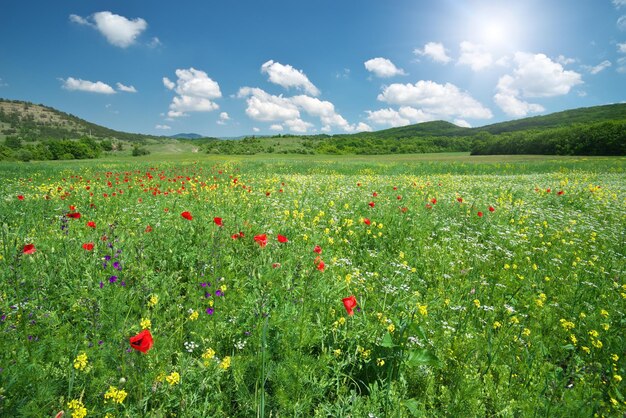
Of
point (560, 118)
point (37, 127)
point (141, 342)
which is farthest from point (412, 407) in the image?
point (37, 127)

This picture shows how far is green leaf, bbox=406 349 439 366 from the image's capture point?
7.63 feet

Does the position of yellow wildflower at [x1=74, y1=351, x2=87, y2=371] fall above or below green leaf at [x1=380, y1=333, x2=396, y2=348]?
above

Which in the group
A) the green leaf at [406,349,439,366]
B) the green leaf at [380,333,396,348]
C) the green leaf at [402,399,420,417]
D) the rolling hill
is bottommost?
the green leaf at [402,399,420,417]

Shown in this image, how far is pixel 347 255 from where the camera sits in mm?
5090

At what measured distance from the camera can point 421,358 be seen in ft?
7.80

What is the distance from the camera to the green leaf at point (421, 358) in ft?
7.63

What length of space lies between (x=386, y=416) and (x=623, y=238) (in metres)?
7.54

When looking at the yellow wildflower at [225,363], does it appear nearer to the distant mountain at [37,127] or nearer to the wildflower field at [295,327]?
the wildflower field at [295,327]

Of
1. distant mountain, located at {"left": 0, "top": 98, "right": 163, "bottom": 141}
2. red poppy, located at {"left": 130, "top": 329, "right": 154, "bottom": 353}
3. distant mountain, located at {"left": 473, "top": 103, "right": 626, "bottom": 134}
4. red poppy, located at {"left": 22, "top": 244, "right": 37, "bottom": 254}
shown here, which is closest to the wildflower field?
red poppy, located at {"left": 130, "top": 329, "right": 154, "bottom": 353}

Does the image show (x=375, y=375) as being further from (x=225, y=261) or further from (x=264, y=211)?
(x=264, y=211)

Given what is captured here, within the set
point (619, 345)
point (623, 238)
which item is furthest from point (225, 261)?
point (623, 238)

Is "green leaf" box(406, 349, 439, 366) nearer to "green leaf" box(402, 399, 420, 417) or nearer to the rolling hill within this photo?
"green leaf" box(402, 399, 420, 417)

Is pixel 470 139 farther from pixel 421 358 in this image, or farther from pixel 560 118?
pixel 421 358

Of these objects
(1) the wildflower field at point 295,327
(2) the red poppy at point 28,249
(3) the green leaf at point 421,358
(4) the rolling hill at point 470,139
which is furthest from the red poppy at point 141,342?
(4) the rolling hill at point 470,139
